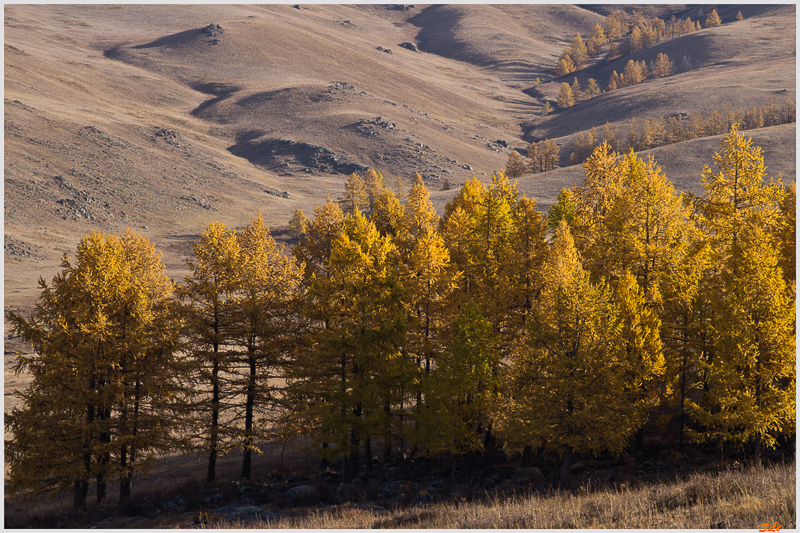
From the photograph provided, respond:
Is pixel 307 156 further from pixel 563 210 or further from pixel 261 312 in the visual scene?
pixel 261 312

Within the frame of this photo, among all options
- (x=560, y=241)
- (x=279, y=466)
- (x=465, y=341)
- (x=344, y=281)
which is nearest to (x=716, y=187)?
(x=560, y=241)

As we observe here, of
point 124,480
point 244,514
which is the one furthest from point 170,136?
point 244,514

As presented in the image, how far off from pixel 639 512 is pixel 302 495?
1380 centimetres

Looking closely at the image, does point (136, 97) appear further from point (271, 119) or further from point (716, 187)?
point (716, 187)

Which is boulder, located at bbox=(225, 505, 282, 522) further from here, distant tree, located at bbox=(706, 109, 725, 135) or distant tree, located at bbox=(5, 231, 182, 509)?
distant tree, located at bbox=(706, 109, 725, 135)

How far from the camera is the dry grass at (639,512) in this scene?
450 inches

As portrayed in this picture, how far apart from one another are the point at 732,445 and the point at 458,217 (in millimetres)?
16990

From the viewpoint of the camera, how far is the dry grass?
11430mm

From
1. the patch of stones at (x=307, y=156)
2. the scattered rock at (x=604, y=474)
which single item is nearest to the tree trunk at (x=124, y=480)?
the scattered rock at (x=604, y=474)

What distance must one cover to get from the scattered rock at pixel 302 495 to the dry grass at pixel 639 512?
4277 millimetres

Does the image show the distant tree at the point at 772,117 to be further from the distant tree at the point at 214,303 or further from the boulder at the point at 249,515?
the boulder at the point at 249,515

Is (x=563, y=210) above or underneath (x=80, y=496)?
above

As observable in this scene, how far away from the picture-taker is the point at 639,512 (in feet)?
42.4

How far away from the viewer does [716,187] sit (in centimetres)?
2589
